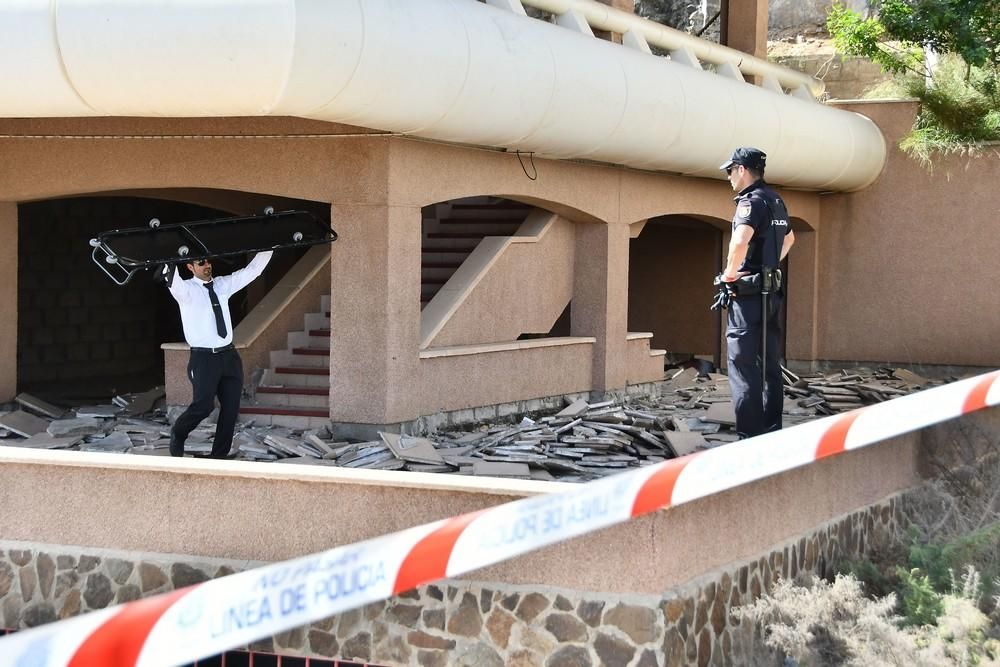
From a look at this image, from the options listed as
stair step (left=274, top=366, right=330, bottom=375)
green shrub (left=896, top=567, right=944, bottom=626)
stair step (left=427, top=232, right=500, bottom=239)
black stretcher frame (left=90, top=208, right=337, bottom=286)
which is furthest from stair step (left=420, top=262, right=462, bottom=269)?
green shrub (left=896, top=567, right=944, bottom=626)

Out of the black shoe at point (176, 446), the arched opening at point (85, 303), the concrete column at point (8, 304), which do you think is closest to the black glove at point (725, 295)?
the black shoe at point (176, 446)

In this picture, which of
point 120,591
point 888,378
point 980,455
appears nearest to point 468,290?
point 980,455

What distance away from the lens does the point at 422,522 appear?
7219mm

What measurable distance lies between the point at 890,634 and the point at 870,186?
47.0 feet

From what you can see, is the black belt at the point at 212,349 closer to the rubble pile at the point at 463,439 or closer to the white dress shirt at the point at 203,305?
the white dress shirt at the point at 203,305

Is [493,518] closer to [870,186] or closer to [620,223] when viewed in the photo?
[620,223]

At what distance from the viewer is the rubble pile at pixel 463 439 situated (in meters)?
11.3

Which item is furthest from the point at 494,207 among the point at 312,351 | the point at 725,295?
the point at 725,295

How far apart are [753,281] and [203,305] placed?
4249 millimetres

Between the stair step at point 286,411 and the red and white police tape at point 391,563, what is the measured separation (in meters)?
7.12

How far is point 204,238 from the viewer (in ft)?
37.7

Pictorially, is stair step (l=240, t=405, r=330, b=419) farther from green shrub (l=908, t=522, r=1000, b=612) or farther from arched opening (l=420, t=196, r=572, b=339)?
green shrub (l=908, t=522, r=1000, b=612)

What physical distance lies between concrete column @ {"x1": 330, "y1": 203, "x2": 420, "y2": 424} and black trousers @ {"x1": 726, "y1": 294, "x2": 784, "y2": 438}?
3936 millimetres

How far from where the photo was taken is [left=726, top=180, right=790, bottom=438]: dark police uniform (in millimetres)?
9375
